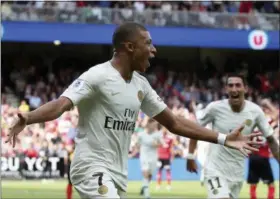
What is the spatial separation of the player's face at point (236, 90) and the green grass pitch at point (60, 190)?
360 inches

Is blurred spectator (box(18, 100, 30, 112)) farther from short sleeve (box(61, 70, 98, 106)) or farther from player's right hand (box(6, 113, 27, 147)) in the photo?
player's right hand (box(6, 113, 27, 147))

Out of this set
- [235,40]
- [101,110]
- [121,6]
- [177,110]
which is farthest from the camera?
[235,40]

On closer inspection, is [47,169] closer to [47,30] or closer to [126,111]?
[47,30]

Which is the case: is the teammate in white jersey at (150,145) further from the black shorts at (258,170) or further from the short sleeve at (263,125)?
the short sleeve at (263,125)

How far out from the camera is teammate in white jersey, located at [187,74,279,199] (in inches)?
451

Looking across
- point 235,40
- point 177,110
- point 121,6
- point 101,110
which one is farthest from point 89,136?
point 235,40

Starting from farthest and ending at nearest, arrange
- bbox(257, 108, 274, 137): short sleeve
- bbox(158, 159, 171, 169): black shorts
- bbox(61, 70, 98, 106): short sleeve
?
bbox(158, 159, 171, 169): black shorts
bbox(257, 108, 274, 137): short sleeve
bbox(61, 70, 98, 106): short sleeve

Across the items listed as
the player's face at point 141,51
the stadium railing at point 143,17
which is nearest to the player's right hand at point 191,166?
the player's face at point 141,51

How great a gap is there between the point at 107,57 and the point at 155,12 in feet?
23.0

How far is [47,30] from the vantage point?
33469 mm

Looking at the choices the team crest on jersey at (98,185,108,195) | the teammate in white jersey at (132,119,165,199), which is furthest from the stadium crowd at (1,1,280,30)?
the team crest on jersey at (98,185,108,195)

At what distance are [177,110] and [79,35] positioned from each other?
5650mm

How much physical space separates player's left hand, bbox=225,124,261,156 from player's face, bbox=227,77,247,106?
4.07 metres

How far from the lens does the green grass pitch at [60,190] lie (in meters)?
21.2
